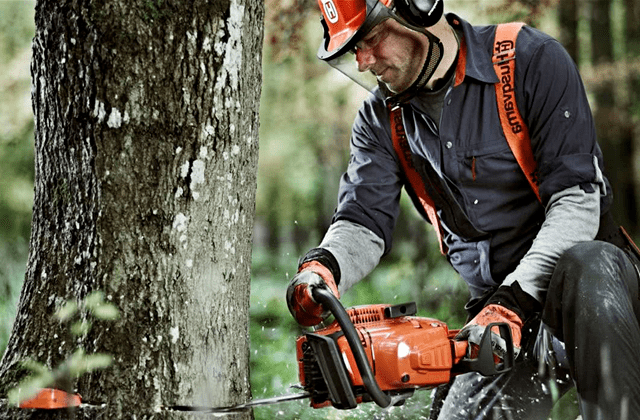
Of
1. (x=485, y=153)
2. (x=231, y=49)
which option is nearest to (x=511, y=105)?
(x=485, y=153)

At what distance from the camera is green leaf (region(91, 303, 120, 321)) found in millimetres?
1885

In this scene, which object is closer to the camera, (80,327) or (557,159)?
(80,327)

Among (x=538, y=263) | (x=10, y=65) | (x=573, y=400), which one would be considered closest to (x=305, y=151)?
(x=10, y=65)

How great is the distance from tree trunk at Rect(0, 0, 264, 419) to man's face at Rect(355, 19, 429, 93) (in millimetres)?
695

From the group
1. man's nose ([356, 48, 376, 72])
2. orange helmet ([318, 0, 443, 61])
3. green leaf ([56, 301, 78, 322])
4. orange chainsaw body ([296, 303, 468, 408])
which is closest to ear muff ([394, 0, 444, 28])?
orange helmet ([318, 0, 443, 61])

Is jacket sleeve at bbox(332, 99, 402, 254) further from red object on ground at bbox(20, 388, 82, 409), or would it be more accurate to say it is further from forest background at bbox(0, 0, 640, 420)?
forest background at bbox(0, 0, 640, 420)

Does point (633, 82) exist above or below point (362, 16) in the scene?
above

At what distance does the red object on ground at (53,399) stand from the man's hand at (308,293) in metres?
0.80

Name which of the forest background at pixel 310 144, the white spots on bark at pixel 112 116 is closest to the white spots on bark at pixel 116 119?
the white spots on bark at pixel 112 116

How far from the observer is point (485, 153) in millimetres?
2621

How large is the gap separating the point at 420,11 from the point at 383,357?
3.77ft

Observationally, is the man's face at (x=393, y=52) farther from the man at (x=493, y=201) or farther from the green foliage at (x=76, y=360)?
the green foliage at (x=76, y=360)

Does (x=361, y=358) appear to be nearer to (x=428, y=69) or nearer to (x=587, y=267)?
(x=587, y=267)

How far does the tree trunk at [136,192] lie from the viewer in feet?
6.16
